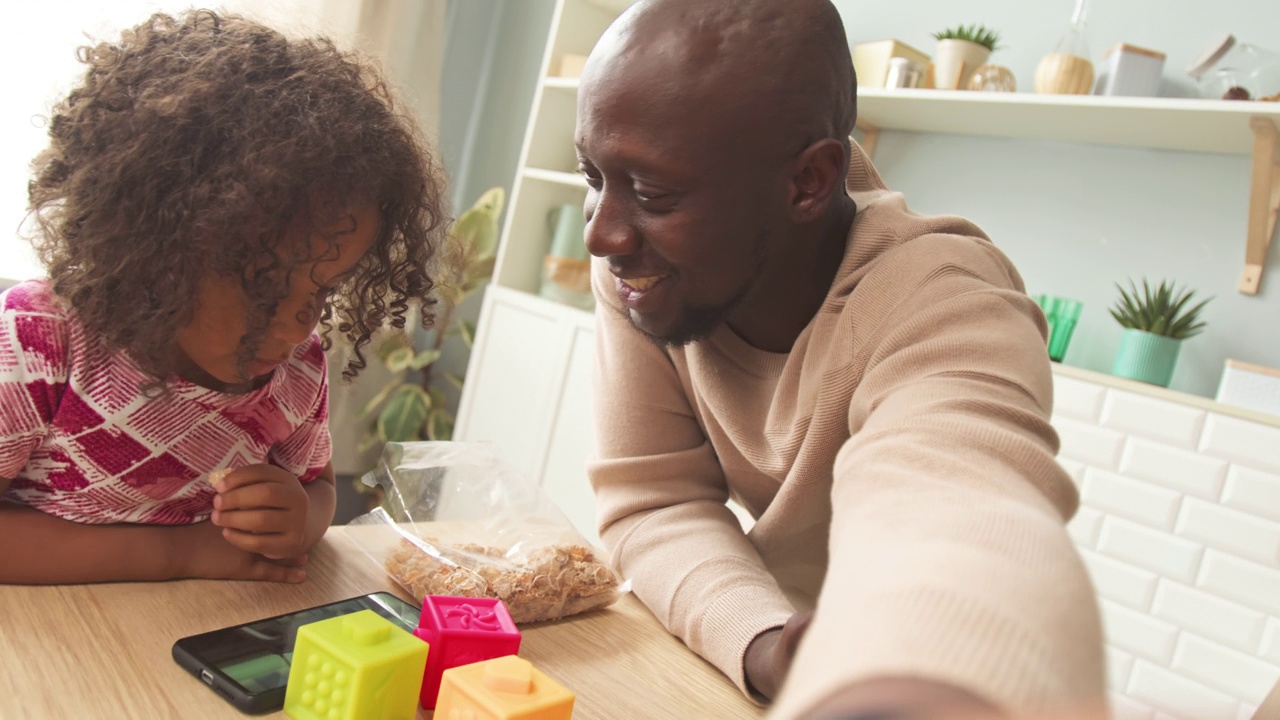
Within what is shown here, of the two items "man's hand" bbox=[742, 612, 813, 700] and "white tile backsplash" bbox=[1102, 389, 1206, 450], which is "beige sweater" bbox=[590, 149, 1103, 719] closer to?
"man's hand" bbox=[742, 612, 813, 700]

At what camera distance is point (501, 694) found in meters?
0.51

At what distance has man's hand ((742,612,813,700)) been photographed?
652 millimetres

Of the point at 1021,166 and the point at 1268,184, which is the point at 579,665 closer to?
the point at 1268,184

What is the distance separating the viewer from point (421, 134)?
914 mm

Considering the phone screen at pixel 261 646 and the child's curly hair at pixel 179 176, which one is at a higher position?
the child's curly hair at pixel 179 176

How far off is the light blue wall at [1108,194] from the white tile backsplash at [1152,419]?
29cm

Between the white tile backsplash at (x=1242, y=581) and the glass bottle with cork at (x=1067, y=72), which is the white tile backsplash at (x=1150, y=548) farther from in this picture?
the glass bottle with cork at (x=1067, y=72)

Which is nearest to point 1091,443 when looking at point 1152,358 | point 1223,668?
point 1152,358

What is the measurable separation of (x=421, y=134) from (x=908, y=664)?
755 millimetres

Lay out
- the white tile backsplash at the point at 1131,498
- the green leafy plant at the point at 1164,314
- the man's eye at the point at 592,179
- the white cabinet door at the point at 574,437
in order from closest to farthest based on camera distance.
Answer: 1. the man's eye at the point at 592,179
2. the white tile backsplash at the point at 1131,498
3. the green leafy plant at the point at 1164,314
4. the white cabinet door at the point at 574,437

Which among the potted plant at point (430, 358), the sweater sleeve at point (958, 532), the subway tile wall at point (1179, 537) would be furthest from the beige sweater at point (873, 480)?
the potted plant at point (430, 358)

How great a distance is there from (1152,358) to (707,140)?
1307 mm

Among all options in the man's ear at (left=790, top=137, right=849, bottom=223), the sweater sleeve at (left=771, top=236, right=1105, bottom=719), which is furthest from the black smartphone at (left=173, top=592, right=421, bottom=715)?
the man's ear at (left=790, top=137, right=849, bottom=223)

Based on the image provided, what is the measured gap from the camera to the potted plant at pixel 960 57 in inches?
79.2
